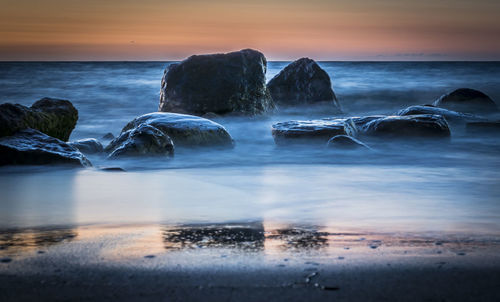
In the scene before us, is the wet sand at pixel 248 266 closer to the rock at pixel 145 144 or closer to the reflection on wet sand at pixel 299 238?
the reflection on wet sand at pixel 299 238

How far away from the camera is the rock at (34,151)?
480 centimetres

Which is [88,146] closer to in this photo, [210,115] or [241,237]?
[210,115]

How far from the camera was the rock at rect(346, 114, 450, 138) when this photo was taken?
7070 mm

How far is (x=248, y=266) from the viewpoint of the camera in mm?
1894

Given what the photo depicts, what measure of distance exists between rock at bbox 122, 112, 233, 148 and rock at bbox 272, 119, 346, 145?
71 cm

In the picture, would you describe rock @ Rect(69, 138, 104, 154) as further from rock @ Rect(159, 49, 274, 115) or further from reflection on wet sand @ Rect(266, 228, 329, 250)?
reflection on wet sand @ Rect(266, 228, 329, 250)

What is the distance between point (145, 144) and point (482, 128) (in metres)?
5.56

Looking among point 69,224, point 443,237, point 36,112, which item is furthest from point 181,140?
point 443,237

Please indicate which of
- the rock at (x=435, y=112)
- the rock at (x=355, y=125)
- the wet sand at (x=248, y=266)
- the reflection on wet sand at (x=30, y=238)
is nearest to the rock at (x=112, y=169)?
the reflection on wet sand at (x=30, y=238)

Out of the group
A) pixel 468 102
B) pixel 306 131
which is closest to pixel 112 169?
pixel 306 131

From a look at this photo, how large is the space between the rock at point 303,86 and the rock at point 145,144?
16.8 feet

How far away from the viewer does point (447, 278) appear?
1.76 m

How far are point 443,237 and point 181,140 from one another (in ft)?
13.6

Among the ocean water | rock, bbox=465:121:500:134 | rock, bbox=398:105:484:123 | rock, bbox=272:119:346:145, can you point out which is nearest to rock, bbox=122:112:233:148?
the ocean water
